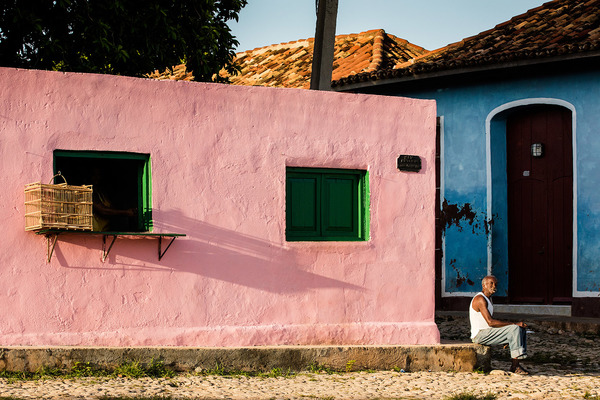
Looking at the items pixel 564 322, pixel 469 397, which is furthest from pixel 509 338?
pixel 564 322

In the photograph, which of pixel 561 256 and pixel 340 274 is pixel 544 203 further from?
pixel 340 274

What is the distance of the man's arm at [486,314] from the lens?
9479mm

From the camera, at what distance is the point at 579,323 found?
496 inches

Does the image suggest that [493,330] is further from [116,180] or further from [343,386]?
[116,180]

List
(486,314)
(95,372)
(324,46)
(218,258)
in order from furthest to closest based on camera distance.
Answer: (324,46), (486,314), (218,258), (95,372)

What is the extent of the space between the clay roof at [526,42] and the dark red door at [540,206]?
110cm

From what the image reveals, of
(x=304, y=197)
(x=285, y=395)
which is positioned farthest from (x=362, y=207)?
(x=285, y=395)

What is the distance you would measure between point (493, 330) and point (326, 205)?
2184 mm

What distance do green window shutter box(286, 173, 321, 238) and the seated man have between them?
188cm

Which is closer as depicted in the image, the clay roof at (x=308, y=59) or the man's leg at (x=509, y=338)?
the man's leg at (x=509, y=338)

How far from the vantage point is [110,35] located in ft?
45.5

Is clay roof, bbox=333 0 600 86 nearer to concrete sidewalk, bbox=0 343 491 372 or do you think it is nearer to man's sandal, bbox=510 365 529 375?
man's sandal, bbox=510 365 529 375

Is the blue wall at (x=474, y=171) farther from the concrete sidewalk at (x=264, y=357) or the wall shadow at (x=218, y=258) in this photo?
the wall shadow at (x=218, y=258)

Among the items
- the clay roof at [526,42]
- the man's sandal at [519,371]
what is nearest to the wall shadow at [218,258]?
the man's sandal at [519,371]
